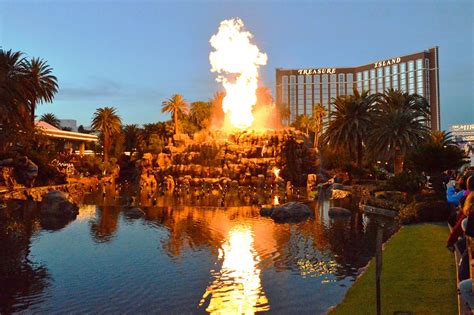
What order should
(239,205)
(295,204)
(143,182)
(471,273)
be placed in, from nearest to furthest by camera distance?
1. (471,273)
2. (295,204)
3. (239,205)
4. (143,182)

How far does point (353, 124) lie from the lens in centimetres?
5453

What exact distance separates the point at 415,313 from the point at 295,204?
21.5 m

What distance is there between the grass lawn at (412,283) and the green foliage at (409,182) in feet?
41.6

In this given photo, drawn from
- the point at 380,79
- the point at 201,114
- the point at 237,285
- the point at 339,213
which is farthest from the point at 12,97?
the point at 380,79

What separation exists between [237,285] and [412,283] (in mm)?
5600

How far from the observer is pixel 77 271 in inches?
621

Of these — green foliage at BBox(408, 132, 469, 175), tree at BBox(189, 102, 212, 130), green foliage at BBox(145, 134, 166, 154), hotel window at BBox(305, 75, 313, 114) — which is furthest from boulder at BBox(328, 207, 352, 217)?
hotel window at BBox(305, 75, 313, 114)

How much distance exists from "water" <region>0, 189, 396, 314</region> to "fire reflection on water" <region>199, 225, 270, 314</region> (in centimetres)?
4

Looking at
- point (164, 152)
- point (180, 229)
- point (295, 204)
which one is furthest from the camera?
point (164, 152)

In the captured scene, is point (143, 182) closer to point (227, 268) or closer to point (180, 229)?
point (180, 229)

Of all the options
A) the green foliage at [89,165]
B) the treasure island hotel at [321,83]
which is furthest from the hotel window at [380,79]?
the green foliage at [89,165]

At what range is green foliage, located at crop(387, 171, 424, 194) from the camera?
2946 cm

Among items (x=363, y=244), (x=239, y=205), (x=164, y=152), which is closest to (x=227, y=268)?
(x=363, y=244)

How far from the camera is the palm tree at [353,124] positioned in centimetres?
5444
